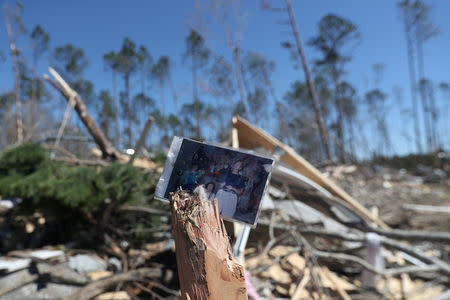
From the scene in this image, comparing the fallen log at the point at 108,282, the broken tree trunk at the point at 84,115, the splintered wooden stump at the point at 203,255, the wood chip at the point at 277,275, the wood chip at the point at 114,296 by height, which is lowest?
the wood chip at the point at 277,275

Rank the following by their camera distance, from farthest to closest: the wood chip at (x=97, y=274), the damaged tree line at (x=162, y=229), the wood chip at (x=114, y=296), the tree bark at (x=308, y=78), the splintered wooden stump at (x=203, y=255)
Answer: the tree bark at (x=308, y=78) < the wood chip at (x=97, y=274) < the damaged tree line at (x=162, y=229) < the wood chip at (x=114, y=296) < the splintered wooden stump at (x=203, y=255)

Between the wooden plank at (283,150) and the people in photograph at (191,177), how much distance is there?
1.64 metres

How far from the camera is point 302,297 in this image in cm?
212

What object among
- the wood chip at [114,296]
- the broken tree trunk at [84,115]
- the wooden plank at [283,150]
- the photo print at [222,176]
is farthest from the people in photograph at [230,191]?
the broken tree trunk at [84,115]

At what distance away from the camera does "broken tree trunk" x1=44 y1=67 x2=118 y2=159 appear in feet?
7.98

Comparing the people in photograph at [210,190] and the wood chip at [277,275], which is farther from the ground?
the people in photograph at [210,190]

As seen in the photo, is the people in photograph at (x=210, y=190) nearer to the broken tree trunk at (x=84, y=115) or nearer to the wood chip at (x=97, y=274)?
the wood chip at (x=97, y=274)

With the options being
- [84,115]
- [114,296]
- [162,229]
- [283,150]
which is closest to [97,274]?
Result: [114,296]

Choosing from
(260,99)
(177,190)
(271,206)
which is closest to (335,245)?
(271,206)

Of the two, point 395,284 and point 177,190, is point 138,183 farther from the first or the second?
point 395,284

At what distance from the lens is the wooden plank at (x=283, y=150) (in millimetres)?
2334

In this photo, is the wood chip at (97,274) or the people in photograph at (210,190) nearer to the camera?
the people in photograph at (210,190)

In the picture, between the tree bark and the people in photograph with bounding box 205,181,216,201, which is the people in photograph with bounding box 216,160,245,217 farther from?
the tree bark

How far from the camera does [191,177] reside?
2.05ft
